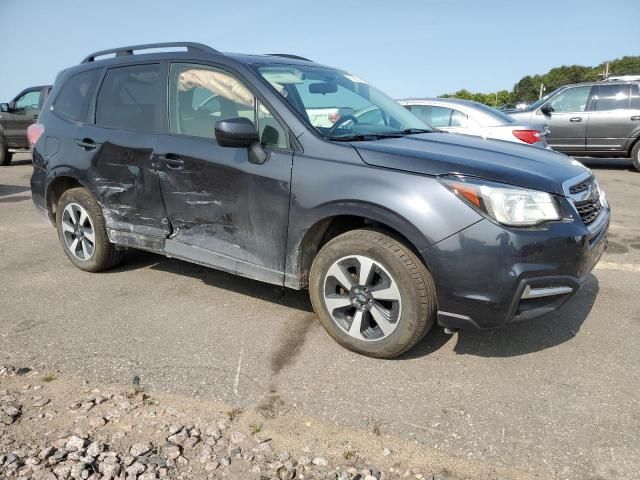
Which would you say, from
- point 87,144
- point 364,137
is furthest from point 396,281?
point 87,144

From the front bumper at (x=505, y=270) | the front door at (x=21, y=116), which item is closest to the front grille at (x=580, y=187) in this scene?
the front bumper at (x=505, y=270)

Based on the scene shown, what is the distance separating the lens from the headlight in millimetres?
2678

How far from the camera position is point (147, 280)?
14.9ft

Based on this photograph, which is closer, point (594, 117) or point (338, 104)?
point (338, 104)

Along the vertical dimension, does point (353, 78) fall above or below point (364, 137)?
above

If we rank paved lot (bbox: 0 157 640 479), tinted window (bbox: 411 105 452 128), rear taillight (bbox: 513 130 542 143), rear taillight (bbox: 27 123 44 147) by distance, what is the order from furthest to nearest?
tinted window (bbox: 411 105 452 128) → rear taillight (bbox: 513 130 542 143) → rear taillight (bbox: 27 123 44 147) → paved lot (bbox: 0 157 640 479)

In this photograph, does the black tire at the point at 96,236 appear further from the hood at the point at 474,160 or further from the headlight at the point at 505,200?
the headlight at the point at 505,200

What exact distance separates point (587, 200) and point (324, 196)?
1.57 meters

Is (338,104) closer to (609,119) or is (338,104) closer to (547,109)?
(547,109)

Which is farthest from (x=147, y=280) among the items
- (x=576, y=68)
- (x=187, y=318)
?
(x=576, y=68)

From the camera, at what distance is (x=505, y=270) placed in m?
2.65

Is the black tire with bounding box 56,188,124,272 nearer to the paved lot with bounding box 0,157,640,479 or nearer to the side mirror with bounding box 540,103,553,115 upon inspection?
the paved lot with bounding box 0,157,640,479

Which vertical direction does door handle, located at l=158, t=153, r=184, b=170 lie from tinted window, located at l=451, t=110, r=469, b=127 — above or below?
below

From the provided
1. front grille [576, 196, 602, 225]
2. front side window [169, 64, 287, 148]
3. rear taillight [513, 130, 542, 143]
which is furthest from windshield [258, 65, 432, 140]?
rear taillight [513, 130, 542, 143]
